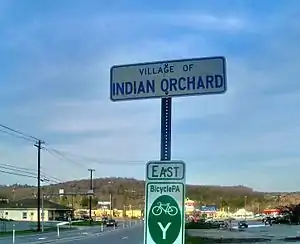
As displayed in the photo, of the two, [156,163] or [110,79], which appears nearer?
[156,163]

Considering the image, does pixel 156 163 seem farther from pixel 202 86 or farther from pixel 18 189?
pixel 18 189

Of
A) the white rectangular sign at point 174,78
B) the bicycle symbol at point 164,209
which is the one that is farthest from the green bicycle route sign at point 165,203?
the white rectangular sign at point 174,78

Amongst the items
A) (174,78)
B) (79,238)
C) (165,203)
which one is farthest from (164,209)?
(79,238)

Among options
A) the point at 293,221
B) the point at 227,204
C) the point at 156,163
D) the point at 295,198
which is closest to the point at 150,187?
the point at 156,163

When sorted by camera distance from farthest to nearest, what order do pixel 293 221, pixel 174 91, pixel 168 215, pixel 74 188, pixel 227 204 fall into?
pixel 227 204, pixel 74 188, pixel 293 221, pixel 174 91, pixel 168 215

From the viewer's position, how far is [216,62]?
5016mm

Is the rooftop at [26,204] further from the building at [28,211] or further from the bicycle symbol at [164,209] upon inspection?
the bicycle symbol at [164,209]

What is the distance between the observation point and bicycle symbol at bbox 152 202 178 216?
15.4ft

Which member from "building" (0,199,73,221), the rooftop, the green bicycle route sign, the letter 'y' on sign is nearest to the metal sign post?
the green bicycle route sign

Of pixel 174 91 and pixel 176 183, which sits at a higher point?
pixel 174 91

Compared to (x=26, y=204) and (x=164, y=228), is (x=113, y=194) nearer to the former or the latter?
(x=26, y=204)

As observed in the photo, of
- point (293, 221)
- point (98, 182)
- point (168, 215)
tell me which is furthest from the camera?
point (98, 182)

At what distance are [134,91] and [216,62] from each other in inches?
27.9

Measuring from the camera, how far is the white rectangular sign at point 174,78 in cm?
498
